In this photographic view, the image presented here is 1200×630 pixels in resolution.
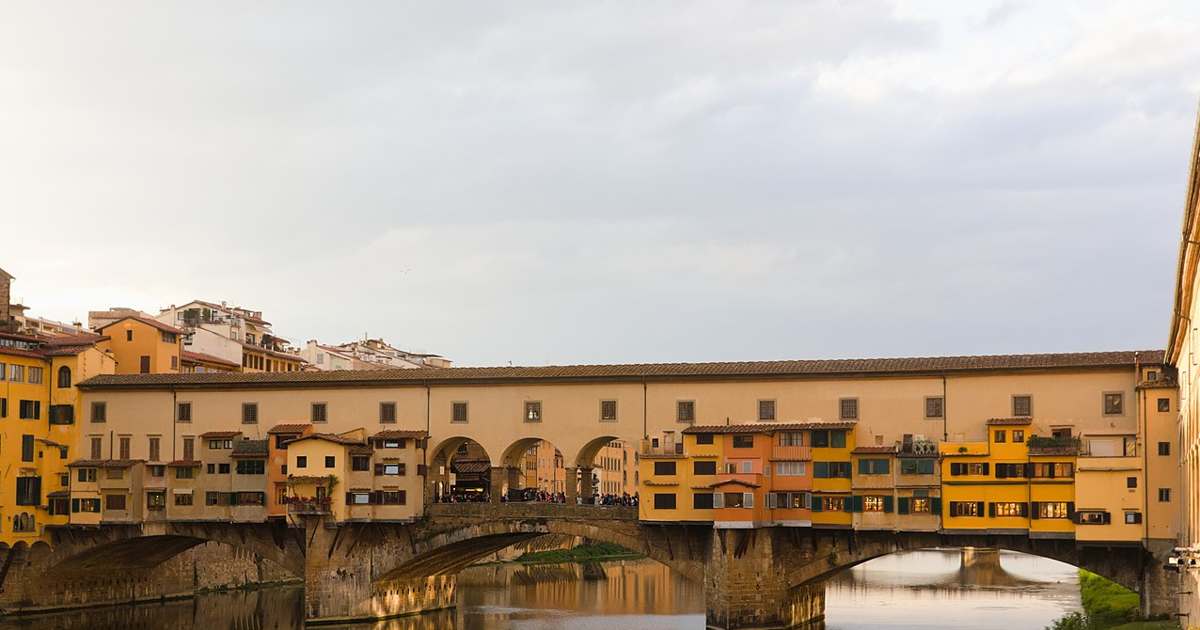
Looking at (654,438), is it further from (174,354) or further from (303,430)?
(174,354)

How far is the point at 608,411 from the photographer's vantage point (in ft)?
193

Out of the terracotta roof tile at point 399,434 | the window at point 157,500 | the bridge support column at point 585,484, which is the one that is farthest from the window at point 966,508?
the window at point 157,500

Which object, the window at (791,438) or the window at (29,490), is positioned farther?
the window at (29,490)

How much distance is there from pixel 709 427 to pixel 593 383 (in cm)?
540

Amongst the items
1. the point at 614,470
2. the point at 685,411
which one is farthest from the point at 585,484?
the point at 614,470

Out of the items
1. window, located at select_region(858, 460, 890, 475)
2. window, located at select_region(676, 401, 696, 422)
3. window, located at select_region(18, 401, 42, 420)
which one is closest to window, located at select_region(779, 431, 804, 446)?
window, located at select_region(858, 460, 890, 475)

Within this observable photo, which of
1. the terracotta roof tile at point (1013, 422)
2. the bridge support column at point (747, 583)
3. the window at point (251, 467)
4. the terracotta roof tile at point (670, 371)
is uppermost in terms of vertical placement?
the terracotta roof tile at point (670, 371)

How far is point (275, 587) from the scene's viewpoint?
7788 centimetres

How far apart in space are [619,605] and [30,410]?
2667cm

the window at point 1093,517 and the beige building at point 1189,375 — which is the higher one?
the beige building at point 1189,375

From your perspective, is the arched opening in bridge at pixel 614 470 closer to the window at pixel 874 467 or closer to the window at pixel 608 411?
the window at pixel 608 411

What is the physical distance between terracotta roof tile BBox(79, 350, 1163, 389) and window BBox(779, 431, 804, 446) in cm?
238

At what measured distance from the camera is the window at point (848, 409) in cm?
5538

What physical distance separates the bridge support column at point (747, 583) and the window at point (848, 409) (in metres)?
5.00
